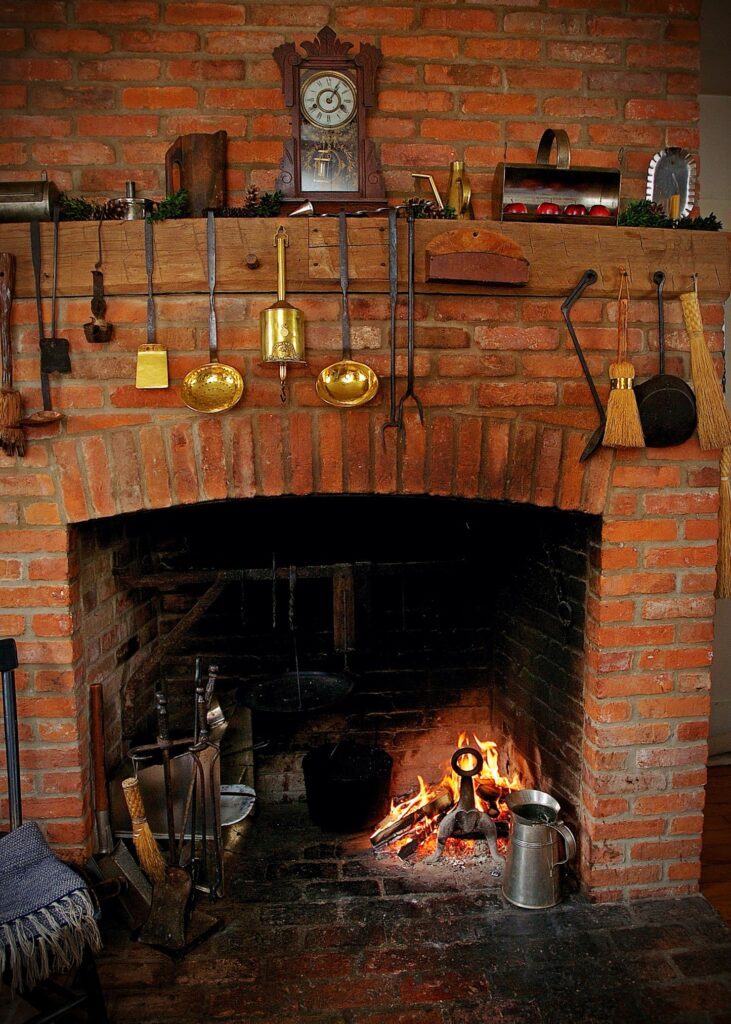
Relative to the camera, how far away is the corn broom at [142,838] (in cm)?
201

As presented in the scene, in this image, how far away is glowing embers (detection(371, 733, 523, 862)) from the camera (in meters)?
2.33

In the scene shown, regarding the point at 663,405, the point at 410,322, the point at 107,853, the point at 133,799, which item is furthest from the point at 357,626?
the point at 663,405

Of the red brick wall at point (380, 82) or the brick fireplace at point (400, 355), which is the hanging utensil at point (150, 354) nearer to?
the brick fireplace at point (400, 355)

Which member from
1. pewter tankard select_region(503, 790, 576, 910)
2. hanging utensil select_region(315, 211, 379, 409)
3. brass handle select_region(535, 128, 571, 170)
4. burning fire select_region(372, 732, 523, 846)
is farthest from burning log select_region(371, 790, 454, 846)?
brass handle select_region(535, 128, 571, 170)

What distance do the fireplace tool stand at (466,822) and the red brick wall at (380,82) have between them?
5.98 feet

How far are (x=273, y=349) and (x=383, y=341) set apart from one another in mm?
314

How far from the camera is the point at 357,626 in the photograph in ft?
8.86

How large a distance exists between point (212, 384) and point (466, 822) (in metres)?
1.63

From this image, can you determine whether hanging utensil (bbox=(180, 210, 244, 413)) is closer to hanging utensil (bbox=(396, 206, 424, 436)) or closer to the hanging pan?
hanging utensil (bbox=(396, 206, 424, 436))

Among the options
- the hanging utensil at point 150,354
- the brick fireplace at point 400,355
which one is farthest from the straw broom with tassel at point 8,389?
the hanging utensil at point 150,354

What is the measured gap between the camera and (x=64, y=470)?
6.15ft

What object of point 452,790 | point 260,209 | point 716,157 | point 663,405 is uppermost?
point 716,157

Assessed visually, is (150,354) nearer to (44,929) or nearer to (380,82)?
(380,82)

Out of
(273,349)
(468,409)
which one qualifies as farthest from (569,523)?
(273,349)
